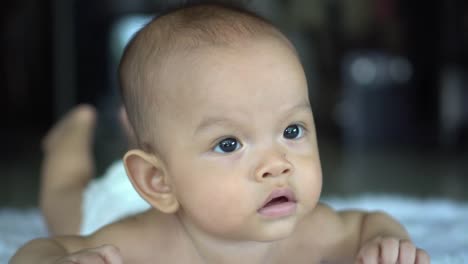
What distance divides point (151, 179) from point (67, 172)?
1.93 ft

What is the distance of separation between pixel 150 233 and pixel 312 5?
3.49 m

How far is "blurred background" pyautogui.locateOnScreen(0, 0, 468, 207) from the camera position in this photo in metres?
3.36

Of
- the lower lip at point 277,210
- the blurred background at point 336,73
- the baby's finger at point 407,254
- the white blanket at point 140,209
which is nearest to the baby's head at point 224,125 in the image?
the lower lip at point 277,210

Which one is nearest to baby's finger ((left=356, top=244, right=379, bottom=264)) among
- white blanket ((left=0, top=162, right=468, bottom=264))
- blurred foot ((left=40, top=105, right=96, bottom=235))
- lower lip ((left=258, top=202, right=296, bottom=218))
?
lower lip ((left=258, top=202, right=296, bottom=218))

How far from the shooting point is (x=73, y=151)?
1323 millimetres

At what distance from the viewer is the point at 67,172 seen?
1.28 metres

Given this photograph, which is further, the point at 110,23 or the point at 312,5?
the point at 312,5

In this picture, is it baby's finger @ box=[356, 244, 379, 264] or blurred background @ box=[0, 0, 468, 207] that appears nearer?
baby's finger @ box=[356, 244, 379, 264]

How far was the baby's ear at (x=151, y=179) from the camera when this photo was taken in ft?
2.39

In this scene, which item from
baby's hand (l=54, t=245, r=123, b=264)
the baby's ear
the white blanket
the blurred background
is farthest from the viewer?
the blurred background

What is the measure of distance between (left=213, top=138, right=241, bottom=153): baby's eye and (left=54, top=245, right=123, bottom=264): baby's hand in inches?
5.7

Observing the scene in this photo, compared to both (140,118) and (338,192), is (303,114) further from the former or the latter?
(338,192)

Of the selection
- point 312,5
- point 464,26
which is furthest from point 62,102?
point 464,26

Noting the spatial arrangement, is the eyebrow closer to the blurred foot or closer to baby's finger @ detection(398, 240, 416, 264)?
baby's finger @ detection(398, 240, 416, 264)
